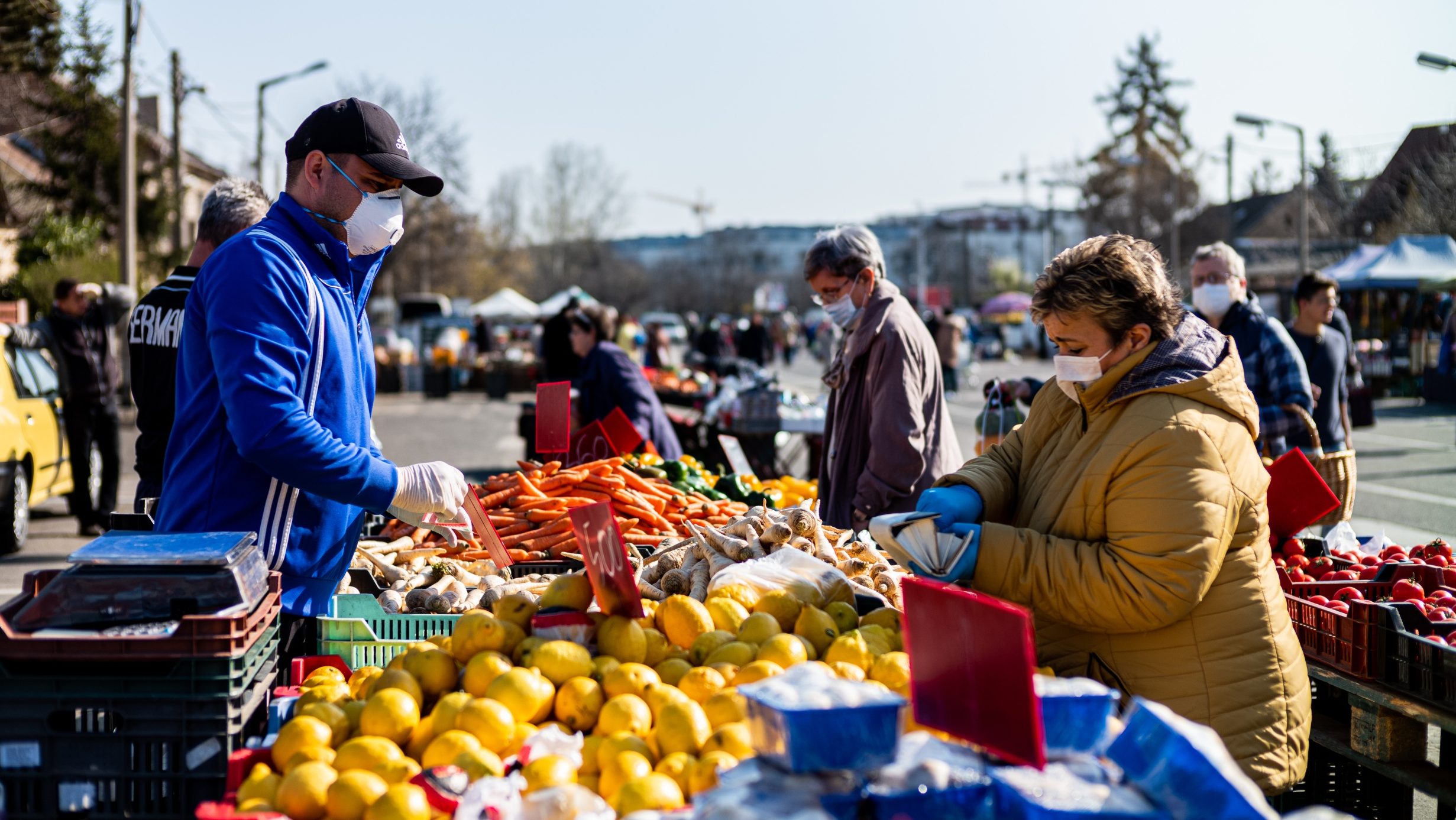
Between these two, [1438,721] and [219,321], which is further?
[1438,721]

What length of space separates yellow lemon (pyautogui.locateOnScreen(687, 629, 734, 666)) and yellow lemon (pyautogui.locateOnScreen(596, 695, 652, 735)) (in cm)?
29

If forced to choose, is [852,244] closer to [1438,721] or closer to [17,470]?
[1438,721]

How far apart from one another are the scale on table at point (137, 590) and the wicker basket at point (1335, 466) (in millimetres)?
5149

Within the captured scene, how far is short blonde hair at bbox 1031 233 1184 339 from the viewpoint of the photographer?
2570 mm

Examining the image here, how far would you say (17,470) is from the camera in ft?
29.8

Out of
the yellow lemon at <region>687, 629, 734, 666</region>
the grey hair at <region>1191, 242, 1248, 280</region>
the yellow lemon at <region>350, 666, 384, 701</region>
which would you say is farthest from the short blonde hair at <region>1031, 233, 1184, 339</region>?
the grey hair at <region>1191, 242, 1248, 280</region>

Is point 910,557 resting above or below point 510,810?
above

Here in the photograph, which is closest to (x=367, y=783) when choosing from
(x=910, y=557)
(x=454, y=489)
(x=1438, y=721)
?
(x=454, y=489)

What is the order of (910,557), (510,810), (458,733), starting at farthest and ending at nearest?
(910,557), (458,733), (510,810)

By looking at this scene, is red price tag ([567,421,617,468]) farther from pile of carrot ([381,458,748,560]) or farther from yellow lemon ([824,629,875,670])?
yellow lemon ([824,629,875,670])

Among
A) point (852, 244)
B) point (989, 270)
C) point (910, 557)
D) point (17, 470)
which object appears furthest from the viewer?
point (989, 270)

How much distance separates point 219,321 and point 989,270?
3596 inches

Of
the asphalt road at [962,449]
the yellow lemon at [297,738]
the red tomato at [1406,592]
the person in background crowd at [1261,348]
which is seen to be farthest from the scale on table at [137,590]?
the asphalt road at [962,449]

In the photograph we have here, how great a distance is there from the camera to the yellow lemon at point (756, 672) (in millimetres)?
2361
